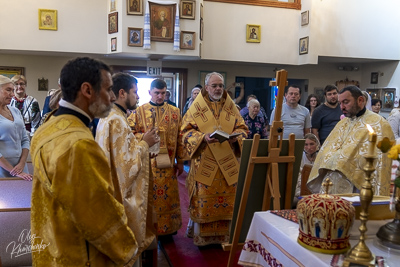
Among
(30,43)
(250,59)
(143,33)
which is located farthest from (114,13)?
(250,59)

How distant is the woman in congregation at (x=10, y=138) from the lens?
344 centimetres

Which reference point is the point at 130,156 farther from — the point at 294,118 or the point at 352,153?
the point at 294,118

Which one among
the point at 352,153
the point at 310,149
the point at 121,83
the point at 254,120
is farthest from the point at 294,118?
the point at 121,83

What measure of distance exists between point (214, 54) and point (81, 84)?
7.89 m

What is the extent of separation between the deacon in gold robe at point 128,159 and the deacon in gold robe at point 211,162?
101 cm

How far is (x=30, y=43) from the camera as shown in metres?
8.38

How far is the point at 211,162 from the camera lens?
374cm

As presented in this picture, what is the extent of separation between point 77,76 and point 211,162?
2250 mm

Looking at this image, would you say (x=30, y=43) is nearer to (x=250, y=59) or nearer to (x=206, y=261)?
(x=250, y=59)

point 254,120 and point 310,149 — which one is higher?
point 254,120

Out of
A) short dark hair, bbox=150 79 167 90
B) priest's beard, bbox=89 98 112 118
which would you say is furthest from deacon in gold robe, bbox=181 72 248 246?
priest's beard, bbox=89 98 112 118

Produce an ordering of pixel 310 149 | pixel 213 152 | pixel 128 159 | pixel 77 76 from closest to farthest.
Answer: pixel 77 76 → pixel 128 159 → pixel 213 152 → pixel 310 149

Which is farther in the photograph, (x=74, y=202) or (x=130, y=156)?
(x=130, y=156)

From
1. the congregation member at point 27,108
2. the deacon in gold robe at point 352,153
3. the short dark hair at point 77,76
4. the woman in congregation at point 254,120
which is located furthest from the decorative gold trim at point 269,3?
the short dark hair at point 77,76
